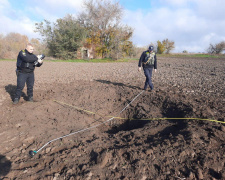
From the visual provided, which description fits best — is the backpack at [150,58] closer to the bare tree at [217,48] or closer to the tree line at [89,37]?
the tree line at [89,37]

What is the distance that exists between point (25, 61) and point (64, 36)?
63.9ft

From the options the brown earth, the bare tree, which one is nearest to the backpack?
the brown earth

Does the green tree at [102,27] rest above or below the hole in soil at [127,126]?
above

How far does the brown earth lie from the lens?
247cm

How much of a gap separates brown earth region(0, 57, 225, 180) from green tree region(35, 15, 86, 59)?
1825 centimetres

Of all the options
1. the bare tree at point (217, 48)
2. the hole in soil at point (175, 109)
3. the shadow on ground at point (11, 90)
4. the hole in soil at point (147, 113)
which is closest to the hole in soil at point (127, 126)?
the hole in soil at point (147, 113)

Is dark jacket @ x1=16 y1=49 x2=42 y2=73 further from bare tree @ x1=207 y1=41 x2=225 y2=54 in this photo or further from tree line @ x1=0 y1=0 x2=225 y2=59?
bare tree @ x1=207 y1=41 x2=225 y2=54

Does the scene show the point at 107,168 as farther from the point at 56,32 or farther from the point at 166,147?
the point at 56,32

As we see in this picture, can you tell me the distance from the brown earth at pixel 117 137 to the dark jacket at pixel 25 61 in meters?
1.23

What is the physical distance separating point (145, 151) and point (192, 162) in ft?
2.54

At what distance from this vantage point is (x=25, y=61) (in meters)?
4.93

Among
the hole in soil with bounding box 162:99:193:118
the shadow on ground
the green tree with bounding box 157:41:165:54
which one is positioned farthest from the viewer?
the green tree with bounding box 157:41:165:54

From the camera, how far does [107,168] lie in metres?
2.52

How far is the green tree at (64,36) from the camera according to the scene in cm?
2275
